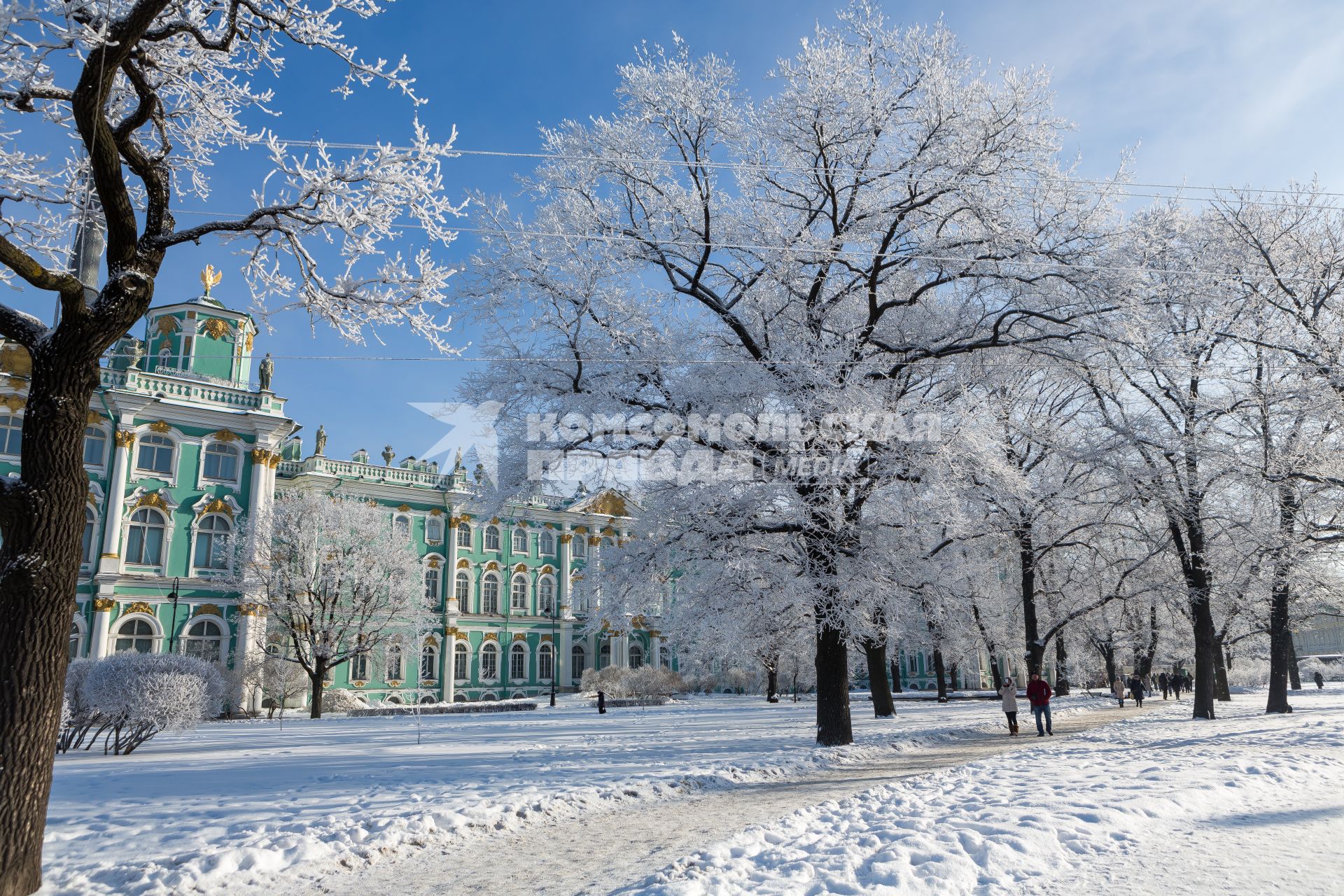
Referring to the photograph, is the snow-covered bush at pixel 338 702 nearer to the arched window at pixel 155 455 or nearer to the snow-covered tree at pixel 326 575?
the snow-covered tree at pixel 326 575

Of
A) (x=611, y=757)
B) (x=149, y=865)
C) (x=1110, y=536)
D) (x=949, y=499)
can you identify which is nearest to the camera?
(x=149, y=865)

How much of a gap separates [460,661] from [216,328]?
75.3ft

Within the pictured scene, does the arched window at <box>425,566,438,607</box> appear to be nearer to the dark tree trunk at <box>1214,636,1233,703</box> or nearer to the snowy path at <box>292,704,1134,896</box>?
the dark tree trunk at <box>1214,636,1233,703</box>

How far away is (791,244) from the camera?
1493cm

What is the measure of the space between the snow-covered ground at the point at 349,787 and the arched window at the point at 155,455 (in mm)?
20839

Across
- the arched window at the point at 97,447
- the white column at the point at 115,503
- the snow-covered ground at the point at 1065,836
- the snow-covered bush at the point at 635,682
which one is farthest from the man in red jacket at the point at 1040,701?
the arched window at the point at 97,447

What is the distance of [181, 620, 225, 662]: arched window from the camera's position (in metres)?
36.5

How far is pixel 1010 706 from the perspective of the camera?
19547 mm

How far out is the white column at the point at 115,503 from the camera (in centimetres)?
3523

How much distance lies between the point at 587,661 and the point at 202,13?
51772mm

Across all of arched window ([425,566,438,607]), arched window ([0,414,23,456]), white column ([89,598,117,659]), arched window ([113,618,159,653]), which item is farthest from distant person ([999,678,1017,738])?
arched window ([0,414,23,456])

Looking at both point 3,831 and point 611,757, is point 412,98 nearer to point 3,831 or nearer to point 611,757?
point 3,831

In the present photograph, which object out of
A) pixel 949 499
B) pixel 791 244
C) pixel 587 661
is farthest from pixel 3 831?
pixel 587 661

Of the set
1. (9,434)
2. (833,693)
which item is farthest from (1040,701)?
(9,434)
